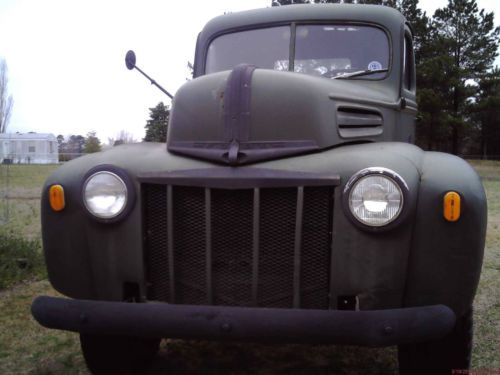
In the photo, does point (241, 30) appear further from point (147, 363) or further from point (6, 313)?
point (6, 313)

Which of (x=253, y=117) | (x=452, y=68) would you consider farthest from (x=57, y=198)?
(x=452, y=68)

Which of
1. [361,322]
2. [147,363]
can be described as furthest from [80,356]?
[361,322]

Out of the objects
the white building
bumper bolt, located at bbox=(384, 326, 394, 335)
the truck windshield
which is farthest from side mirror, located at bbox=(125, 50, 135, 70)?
the white building

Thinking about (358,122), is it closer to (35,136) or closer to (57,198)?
(57,198)

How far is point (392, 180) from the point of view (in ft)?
7.18

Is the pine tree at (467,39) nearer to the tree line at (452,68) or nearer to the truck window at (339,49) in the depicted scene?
the tree line at (452,68)

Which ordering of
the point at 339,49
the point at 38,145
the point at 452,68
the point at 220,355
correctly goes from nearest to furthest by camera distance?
the point at 220,355 < the point at 339,49 < the point at 452,68 < the point at 38,145

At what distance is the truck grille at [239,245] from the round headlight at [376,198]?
117 millimetres

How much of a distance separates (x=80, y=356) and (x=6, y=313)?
118 centimetres

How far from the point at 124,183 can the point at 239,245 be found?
2.01ft

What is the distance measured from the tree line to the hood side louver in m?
24.6

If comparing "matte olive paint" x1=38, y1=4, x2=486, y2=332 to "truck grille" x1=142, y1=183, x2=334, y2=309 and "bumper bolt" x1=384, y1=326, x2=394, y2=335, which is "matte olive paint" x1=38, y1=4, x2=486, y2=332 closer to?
"truck grille" x1=142, y1=183, x2=334, y2=309

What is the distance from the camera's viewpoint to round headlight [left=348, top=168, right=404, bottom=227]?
2189 mm

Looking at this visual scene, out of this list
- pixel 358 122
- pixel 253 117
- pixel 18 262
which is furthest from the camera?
pixel 18 262
